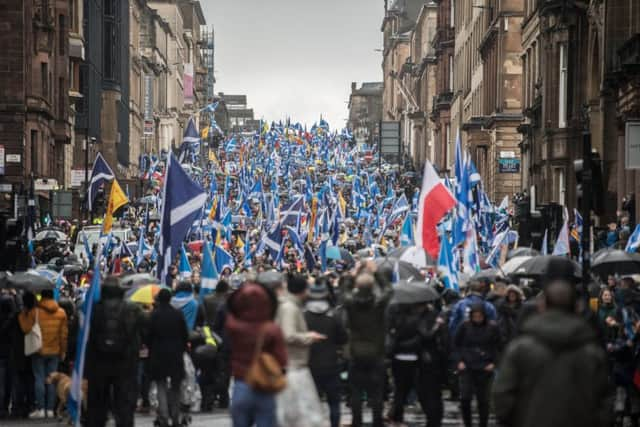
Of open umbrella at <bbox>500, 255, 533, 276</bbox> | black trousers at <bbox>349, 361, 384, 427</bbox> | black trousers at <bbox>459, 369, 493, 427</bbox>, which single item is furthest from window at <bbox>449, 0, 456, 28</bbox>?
black trousers at <bbox>349, 361, 384, 427</bbox>

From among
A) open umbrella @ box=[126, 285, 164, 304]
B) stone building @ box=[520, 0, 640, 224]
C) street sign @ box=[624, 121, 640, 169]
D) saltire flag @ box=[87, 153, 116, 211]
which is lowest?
open umbrella @ box=[126, 285, 164, 304]

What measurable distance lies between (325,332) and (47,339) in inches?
214

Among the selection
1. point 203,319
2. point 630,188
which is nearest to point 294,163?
point 630,188

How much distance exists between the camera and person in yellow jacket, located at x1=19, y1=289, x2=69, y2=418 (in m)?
20.6

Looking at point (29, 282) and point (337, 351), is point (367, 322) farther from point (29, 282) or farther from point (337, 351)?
point (29, 282)

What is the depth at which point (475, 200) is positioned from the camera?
3934 cm

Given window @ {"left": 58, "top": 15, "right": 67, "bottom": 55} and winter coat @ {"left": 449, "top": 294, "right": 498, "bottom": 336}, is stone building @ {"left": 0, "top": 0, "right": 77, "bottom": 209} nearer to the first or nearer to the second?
window @ {"left": 58, "top": 15, "right": 67, "bottom": 55}

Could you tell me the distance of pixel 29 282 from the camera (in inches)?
881

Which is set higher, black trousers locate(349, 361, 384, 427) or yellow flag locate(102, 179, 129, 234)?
yellow flag locate(102, 179, 129, 234)

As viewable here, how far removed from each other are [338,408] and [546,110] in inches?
1560

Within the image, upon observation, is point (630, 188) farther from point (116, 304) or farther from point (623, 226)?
point (116, 304)

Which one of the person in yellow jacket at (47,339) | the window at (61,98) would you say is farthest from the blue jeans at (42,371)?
the window at (61,98)

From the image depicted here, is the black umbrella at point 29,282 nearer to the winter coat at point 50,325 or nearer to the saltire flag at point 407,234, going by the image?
the winter coat at point 50,325

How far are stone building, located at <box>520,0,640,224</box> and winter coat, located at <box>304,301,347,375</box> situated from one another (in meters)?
21.6
